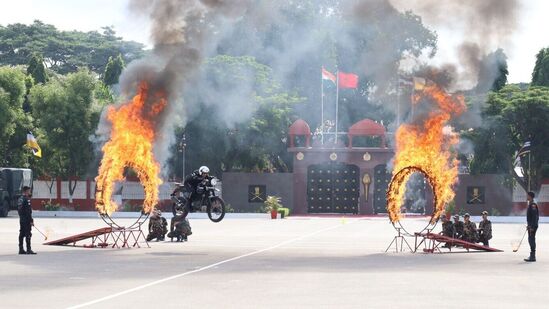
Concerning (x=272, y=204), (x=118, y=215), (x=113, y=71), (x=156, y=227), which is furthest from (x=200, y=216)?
(x=156, y=227)

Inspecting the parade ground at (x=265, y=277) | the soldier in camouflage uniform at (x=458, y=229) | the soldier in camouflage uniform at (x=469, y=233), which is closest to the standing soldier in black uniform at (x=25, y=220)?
the parade ground at (x=265, y=277)

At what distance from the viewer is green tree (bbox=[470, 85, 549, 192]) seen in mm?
74688

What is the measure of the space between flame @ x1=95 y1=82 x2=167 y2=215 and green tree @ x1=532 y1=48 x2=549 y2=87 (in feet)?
187

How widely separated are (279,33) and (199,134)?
877 inches

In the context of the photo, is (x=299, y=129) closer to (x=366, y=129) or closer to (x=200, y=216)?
(x=366, y=129)

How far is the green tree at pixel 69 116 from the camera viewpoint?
7856 centimetres

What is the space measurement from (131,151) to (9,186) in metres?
34.0

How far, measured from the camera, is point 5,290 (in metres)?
20.3

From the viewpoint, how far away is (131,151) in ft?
124

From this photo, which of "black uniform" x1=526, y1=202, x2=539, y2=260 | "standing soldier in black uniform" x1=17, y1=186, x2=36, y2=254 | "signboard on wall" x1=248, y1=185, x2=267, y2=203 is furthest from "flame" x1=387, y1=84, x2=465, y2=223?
"signboard on wall" x1=248, y1=185, x2=267, y2=203

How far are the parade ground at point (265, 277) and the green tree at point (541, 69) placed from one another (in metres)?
54.0

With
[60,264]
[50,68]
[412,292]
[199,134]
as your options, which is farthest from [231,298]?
[50,68]

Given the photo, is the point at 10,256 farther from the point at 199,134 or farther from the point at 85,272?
the point at 199,134

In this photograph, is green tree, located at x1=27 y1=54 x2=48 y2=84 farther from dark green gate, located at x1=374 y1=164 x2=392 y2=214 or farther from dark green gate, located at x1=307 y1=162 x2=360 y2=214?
dark green gate, located at x1=374 y1=164 x2=392 y2=214
